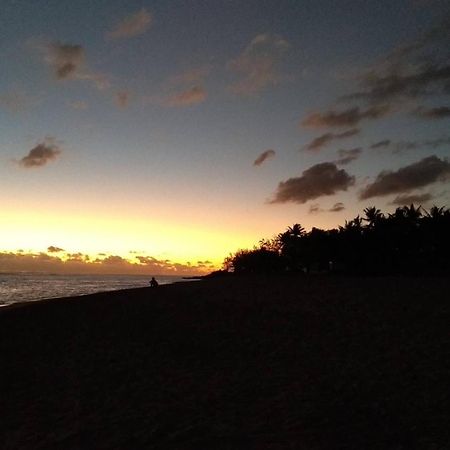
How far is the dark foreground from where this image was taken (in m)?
8.08

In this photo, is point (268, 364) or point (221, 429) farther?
point (268, 364)

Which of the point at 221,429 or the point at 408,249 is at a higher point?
the point at 408,249

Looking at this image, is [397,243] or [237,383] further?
[397,243]

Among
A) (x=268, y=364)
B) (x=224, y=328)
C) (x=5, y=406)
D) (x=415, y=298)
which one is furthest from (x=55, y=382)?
(x=415, y=298)

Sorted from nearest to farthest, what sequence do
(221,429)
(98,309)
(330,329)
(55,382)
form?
1. (221,429)
2. (55,382)
3. (330,329)
4. (98,309)

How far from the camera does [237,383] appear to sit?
36.6 feet

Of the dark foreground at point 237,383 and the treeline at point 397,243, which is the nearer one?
the dark foreground at point 237,383

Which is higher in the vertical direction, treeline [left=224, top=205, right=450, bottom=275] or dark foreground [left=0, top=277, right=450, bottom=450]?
treeline [left=224, top=205, right=450, bottom=275]

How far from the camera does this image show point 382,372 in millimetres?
11359

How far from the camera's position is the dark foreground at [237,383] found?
808 cm

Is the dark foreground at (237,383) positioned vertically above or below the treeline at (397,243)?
below

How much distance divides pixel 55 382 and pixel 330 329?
33.9 ft

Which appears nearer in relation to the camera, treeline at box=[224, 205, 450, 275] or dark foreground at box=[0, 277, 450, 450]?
dark foreground at box=[0, 277, 450, 450]

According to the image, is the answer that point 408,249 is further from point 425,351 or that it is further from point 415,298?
point 425,351
